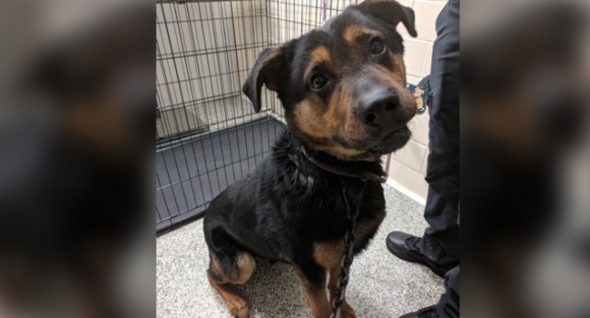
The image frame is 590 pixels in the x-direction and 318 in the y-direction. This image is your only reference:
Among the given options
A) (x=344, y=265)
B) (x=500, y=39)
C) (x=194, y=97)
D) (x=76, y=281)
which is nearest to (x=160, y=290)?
(x=344, y=265)

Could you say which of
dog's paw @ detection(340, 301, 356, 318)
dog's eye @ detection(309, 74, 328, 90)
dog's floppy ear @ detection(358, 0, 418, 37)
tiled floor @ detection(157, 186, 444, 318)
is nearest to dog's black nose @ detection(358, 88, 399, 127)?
dog's eye @ detection(309, 74, 328, 90)

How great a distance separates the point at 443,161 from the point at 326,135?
25.9 inches

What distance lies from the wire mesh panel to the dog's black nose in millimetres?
1707

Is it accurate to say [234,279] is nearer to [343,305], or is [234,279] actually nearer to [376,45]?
[343,305]

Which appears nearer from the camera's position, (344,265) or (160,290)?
(344,265)

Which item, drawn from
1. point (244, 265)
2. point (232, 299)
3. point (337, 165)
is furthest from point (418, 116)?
point (232, 299)

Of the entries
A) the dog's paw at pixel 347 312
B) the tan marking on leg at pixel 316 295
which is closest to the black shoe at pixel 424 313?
the dog's paw at pixel 347 312

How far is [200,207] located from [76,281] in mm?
2071

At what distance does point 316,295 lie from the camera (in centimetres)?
124

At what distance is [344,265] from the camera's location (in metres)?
1.00

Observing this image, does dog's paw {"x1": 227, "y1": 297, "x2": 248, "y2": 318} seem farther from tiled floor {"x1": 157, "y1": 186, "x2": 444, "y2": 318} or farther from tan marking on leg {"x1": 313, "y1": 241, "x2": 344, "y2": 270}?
tan marking on leg {"x1": 313, "y1": 241, "x2": 344, "y2": 270}

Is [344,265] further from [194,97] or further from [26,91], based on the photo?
[194,97]

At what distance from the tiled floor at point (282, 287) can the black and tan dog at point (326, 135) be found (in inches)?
15.3

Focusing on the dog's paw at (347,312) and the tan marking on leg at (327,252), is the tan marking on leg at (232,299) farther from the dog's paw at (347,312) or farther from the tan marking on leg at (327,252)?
the tan marking on leg at (327,252)
